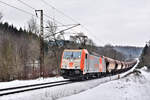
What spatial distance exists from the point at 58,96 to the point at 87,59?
10.5 meters

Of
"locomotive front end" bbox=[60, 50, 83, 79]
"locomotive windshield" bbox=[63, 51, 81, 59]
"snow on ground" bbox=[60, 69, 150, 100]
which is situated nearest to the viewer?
"snow on ground" bbox=[60, 69, 150, 100]

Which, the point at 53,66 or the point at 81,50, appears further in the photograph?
the point at 53,66

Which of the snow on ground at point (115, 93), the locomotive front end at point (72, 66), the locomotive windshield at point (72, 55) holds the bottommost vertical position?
the snow on ground at point (115, 93)

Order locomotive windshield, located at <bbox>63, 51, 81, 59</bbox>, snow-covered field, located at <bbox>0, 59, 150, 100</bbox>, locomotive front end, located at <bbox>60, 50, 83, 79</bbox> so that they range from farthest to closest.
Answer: locomotive windshield, located at <bbox>63, 51, 81, 59</bbox> < locomotive front end, located at <bbox>60, 50, 83, 79</bbox> < snow-covered field, located at <bbox>0, 59, 150, 100</bbox>

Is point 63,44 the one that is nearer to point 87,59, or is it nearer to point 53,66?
point 53,66

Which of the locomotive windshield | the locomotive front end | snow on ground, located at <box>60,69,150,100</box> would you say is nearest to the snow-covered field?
snow on ground, located at <box>60,69,150,100</box>

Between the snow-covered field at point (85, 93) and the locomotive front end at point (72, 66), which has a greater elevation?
the locomotive front end at point (72, 66)

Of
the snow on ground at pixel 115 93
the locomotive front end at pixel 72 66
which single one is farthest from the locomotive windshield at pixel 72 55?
the snow on ground at pixel 115 93

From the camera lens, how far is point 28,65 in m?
24.7

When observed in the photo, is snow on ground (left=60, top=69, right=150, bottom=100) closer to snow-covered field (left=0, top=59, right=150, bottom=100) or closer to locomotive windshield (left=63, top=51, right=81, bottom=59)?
snow-covered field (left=0, top=59, right=150, bottom=100)

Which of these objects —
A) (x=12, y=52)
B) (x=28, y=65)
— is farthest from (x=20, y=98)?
(x=28, y=65)

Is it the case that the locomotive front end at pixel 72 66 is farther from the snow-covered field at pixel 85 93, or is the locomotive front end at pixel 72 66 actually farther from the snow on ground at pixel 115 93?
the snow on ground at pixel 115 93

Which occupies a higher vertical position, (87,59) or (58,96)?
(87,59)

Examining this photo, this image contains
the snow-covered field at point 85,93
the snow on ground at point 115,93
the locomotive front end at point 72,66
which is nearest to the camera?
the snow-covered field at point 85,93
